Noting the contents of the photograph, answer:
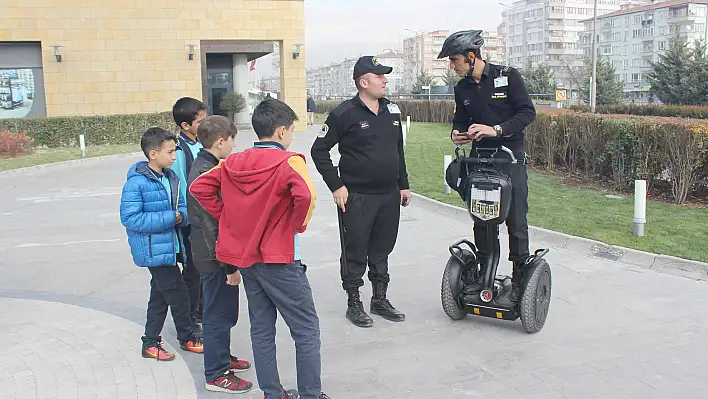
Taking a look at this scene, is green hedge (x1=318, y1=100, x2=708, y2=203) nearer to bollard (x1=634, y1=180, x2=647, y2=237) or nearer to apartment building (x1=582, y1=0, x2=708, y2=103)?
bollard (x1=634, y1=180, x2=647, y2=237)

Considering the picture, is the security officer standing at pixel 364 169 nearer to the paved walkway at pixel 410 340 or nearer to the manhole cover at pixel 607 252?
the paved walkway at pixel 410 340

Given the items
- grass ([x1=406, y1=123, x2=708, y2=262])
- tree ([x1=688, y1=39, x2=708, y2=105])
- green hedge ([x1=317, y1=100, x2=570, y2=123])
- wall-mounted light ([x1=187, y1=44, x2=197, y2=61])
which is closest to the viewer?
grass ([x1=406, y1=123, x2=708, y2=262])

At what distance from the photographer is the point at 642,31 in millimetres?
90375

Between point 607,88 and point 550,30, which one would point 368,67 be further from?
point 550,30

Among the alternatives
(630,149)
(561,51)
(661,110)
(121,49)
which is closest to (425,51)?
(561,51)

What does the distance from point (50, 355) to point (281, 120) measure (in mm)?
2591

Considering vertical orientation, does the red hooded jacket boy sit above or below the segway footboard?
above

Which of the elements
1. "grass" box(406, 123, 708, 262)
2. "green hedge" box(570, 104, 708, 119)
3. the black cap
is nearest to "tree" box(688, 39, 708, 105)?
"green hedge" box(570, 104, 708, 119)

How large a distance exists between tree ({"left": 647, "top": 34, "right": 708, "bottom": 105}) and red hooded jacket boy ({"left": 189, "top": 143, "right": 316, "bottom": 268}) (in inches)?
1516

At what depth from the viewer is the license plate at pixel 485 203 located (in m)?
4.80

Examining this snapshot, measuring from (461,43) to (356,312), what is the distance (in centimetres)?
226

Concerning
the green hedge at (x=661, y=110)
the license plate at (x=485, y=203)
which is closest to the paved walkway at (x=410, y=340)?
the license plate at (x=485, y=203)

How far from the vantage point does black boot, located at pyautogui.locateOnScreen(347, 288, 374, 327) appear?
17.7 feet

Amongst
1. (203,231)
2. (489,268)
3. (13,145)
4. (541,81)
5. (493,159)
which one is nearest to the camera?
(203,231)
